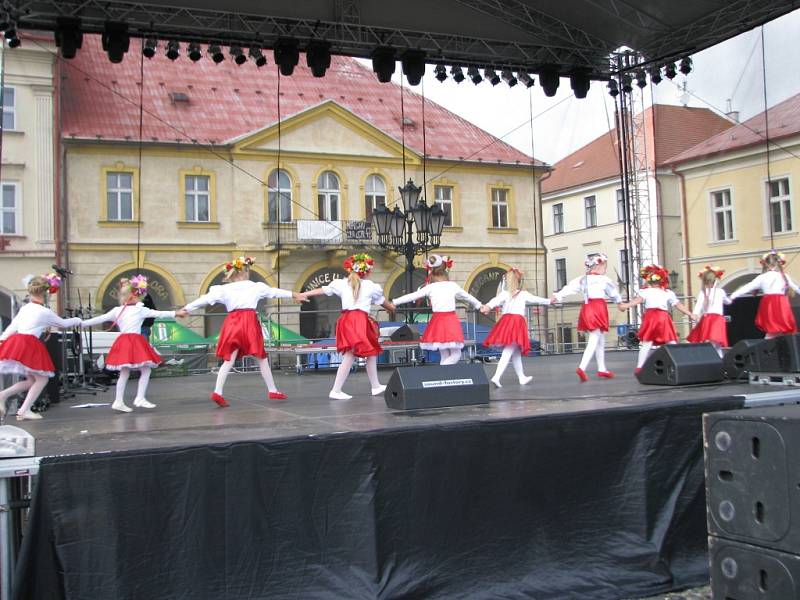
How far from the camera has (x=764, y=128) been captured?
1545cm

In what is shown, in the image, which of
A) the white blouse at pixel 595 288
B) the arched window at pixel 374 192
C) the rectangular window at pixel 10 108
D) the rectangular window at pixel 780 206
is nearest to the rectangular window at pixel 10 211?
the rectangular window at pixel 10 108

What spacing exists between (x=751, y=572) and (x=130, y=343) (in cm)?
560

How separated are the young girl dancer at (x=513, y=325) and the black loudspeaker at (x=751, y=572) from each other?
4.99 metres

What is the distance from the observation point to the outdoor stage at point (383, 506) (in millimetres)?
3406

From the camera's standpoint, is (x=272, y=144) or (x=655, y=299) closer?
(x=655, y=299)

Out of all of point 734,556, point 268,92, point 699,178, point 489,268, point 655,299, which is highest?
point 268,92

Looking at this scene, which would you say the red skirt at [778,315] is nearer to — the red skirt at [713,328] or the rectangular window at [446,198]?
the red skirt at [713,328]

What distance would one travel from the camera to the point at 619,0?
10578 millimetres

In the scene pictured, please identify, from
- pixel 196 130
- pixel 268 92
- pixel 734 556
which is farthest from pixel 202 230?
pixel 734 556

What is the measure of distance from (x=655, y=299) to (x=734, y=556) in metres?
5.94

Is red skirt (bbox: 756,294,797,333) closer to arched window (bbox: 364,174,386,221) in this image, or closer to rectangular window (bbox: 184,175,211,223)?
rectangular window (bbox: 184,175,211,223)

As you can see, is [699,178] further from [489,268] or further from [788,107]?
[489,268]

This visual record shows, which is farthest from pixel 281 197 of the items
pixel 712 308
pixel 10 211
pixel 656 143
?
pixel 712 308

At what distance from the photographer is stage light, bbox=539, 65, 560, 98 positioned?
11633mm
